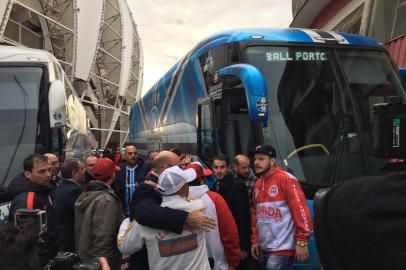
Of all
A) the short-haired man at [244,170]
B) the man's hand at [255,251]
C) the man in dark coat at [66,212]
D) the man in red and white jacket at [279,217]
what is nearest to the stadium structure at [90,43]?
the short-haired man at [244,170]

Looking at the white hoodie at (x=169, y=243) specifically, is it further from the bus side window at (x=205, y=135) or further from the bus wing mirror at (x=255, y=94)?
the bus side window at (x=205, y=135)

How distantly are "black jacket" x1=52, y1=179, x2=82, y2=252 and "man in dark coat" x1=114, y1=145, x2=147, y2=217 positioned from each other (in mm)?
2573

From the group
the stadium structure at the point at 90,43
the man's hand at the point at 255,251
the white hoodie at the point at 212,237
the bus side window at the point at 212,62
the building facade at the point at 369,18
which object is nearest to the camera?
the white hoodie at the point at 212,237

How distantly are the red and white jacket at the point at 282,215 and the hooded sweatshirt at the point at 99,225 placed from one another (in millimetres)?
1379

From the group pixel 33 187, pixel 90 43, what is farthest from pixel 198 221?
pixel 90 43

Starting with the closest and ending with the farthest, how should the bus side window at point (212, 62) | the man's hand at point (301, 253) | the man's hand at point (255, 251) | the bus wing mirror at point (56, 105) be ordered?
the man's hand at point (301, 253)
the man's hand at point (255, 251)
the bus side window at point (212, 62)
the bus wing mirror at point (56, 105)

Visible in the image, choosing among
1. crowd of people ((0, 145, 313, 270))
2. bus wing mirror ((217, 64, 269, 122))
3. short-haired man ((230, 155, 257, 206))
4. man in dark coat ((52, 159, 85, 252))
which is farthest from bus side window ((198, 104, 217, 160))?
man in dark coat ((52, 159, 85, 252))

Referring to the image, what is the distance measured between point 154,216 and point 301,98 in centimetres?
306

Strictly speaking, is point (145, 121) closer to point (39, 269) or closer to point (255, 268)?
point (255, 268)

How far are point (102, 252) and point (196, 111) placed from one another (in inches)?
135

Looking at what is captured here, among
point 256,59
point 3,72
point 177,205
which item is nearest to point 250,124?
point 256,59

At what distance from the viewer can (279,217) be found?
13.1ft

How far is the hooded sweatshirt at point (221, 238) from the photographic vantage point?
381 cm

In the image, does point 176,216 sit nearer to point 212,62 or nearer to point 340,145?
point 340,145
